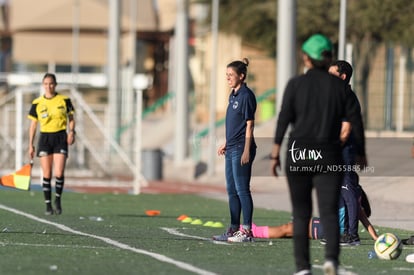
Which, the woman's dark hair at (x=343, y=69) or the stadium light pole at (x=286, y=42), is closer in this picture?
the woman's dark hair at (x=343, y=69)

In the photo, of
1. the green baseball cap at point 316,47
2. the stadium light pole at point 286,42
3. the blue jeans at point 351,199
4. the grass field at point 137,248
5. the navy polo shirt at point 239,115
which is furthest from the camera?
the stadium light pole at point 286,42

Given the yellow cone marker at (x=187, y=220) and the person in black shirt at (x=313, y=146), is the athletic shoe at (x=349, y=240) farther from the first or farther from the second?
the yellow cone marker at (x=187, y=220)

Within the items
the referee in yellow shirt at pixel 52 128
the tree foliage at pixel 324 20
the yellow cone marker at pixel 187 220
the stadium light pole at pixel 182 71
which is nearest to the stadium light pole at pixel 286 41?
the tree foliage at pixel 324 20

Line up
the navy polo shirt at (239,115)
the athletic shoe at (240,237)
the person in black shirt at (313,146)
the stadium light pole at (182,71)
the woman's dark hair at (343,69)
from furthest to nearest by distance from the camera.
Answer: the stadium light pole at (182,71) < the navy polo shirt at (239,115) < the athletic shoe at (240,237) < the woman's dark hair at (343,69) < the person in black shirt at (313,146)

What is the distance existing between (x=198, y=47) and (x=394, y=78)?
3183 centimetres

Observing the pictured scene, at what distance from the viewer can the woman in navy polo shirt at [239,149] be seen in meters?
15.7

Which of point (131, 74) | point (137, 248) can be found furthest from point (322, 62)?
point (131, 74)

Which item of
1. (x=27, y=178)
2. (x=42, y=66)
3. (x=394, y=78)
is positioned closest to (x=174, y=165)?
(x=394, y=78)

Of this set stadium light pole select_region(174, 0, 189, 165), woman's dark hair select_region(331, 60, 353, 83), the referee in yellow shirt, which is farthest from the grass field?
stadium light pole select_region(174, 0, 189, 165)

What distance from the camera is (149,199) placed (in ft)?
90.8

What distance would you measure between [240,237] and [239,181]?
0.65 m

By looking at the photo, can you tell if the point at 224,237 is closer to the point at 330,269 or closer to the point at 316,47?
the point at 316,47

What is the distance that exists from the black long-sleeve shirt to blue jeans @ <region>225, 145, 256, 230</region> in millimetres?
4077

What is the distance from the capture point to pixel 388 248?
13.7 metres
